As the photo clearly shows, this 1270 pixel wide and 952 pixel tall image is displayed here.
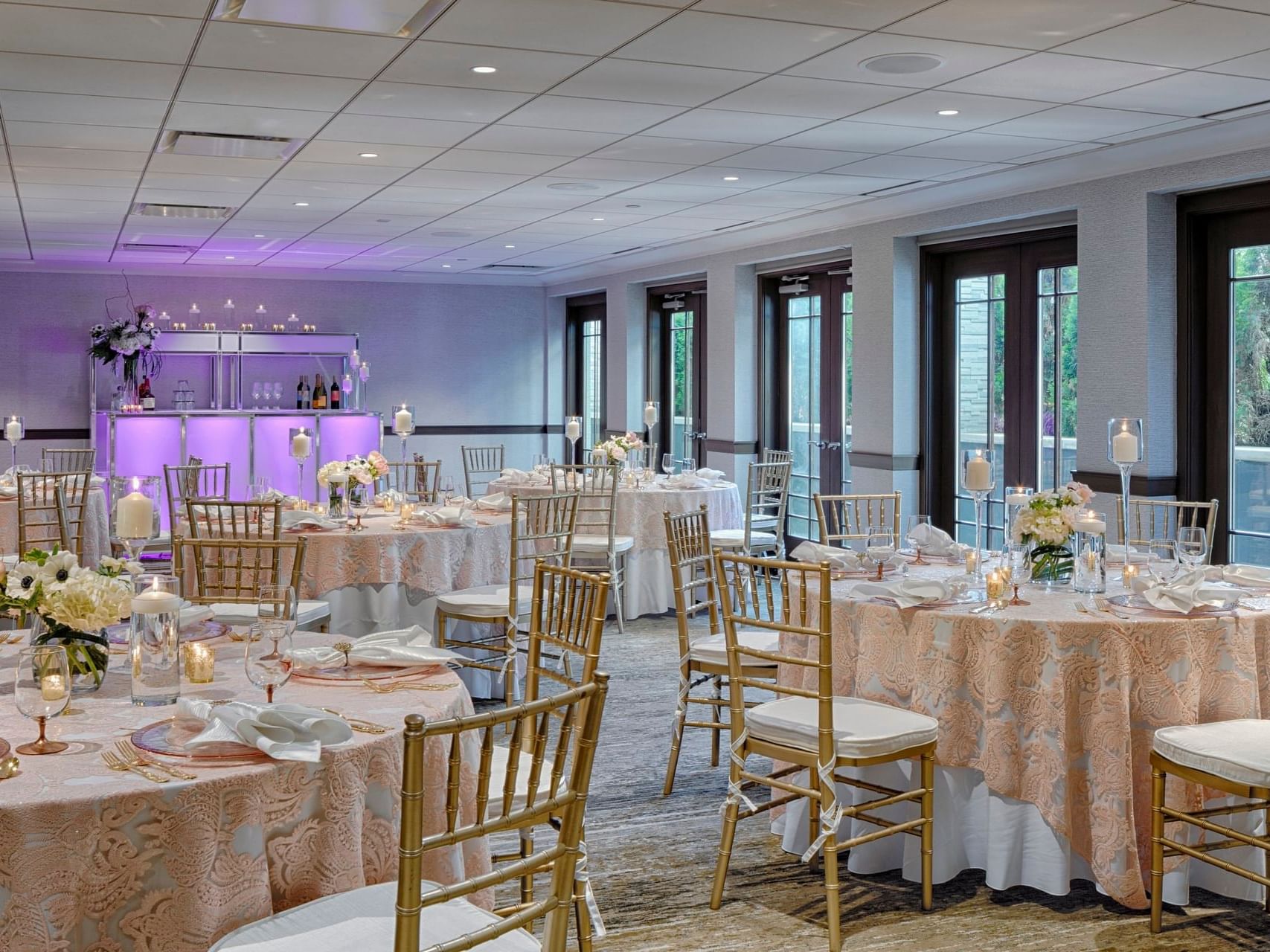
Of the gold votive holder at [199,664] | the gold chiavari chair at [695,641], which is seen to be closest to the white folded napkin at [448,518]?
the gold chiavari chair at [695,641]

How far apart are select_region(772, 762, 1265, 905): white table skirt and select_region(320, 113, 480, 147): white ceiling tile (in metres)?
3.62

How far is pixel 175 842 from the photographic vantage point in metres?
2.16

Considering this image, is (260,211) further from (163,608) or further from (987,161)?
(163,608)

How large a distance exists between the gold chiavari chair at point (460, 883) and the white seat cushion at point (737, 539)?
5611mm

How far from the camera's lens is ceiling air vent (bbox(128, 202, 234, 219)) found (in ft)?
28.8

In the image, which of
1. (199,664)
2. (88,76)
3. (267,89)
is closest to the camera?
(199,664)

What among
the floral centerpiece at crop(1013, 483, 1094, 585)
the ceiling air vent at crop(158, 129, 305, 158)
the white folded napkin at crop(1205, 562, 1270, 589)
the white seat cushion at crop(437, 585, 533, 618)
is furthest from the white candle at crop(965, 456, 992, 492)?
the ceiling air vent at crop(158, 129, 305, 158)

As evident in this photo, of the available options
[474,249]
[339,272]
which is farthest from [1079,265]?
[339,272]

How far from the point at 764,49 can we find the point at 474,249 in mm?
7458

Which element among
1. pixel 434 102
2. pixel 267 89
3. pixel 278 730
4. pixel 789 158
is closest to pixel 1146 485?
pixel 789 158

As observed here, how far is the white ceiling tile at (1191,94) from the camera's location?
5066 mm

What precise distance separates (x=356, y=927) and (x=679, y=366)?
11.0m

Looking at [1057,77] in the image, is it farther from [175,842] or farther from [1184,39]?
[175,842]

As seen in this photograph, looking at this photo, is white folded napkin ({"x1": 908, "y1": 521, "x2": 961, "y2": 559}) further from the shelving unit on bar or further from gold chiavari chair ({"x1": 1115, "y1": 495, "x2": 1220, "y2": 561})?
the shelving unit on bar
